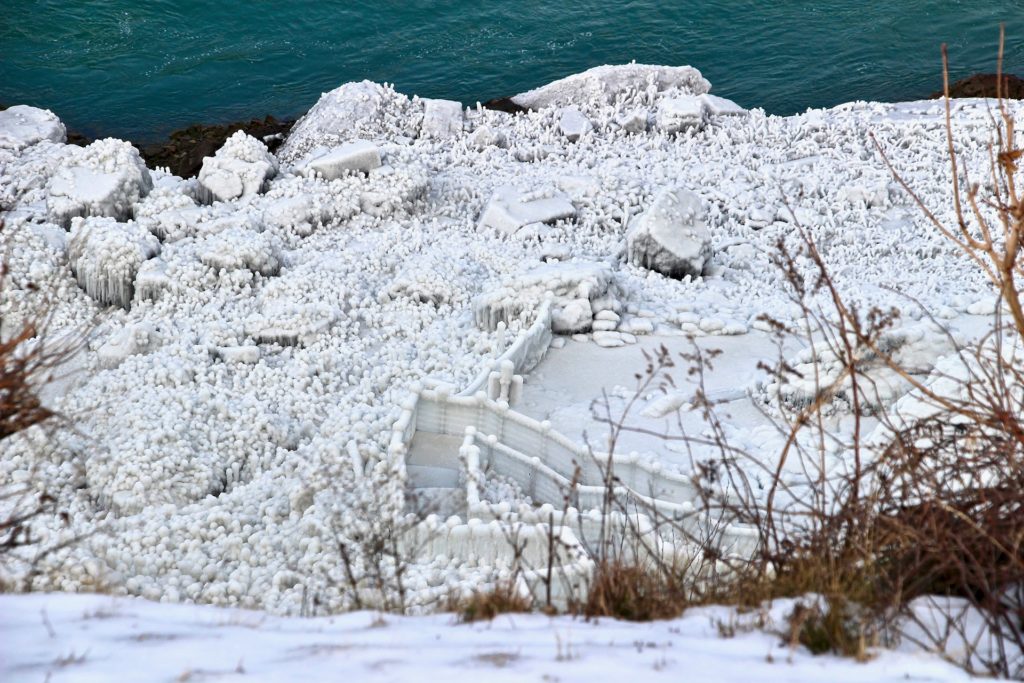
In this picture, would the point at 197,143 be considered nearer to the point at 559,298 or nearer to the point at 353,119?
the point at 353,119

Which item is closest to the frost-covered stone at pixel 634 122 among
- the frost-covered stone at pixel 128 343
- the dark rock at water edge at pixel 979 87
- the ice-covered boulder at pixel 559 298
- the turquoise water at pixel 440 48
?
the turquoise water at pixel 440 48

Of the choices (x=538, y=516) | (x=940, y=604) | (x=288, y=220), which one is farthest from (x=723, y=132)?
(x=940, y=604)

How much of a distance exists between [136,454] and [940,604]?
25.0 ft

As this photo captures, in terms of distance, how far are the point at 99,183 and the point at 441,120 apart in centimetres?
621

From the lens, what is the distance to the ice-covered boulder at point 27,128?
1773 cm

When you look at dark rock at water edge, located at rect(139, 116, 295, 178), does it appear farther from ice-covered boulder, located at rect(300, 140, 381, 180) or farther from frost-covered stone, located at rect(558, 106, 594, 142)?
frost-covered stone, located at rect(558, 106, 594, 142)

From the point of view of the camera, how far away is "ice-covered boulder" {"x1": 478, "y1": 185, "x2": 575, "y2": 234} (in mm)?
14359

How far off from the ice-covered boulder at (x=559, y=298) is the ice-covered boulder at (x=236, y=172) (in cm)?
522

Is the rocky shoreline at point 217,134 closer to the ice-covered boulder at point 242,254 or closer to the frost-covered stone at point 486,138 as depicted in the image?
the frost-covered stone at point 486,138

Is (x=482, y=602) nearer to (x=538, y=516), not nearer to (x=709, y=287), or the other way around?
(x=538, y=516)

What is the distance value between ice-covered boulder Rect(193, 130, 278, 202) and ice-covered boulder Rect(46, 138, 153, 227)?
91cm

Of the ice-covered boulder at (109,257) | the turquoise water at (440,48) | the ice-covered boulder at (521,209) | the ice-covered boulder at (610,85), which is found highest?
the turquoise water at (440,48)

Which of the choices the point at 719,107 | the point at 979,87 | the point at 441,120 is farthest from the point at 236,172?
the point at 979,87

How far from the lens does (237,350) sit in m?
11.4
